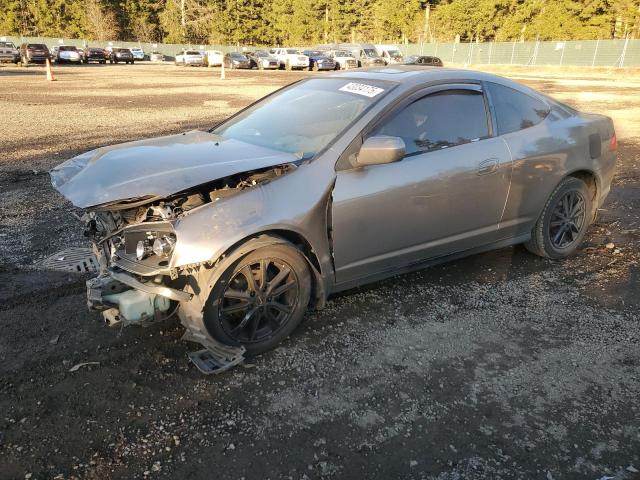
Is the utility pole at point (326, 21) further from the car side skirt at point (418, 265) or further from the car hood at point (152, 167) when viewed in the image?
the car hood at point (152, 167)

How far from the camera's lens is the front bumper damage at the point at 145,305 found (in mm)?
2959

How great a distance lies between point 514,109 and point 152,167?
3.05 m

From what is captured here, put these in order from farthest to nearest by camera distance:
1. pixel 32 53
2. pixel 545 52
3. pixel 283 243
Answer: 1. pixel 545 52
2. pixel 32 53
3. pixel 283 243

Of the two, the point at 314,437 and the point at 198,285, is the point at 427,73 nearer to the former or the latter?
the point at 198,285

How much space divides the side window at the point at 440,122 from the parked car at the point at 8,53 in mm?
43172

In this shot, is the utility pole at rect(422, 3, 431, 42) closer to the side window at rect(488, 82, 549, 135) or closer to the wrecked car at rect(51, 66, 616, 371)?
the side window at rect(488, 82, 549, 135)

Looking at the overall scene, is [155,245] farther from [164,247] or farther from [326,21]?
[326,21]

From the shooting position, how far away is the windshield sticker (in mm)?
3827

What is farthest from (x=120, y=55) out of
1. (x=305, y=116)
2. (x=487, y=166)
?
(x=487, y=166)

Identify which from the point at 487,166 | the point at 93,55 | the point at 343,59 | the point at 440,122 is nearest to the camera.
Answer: the point at 440,122

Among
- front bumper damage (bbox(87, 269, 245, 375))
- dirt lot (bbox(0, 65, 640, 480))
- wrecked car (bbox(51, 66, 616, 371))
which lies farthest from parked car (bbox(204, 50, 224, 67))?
front bumper damage (bbox(87, 269, 245, 375))

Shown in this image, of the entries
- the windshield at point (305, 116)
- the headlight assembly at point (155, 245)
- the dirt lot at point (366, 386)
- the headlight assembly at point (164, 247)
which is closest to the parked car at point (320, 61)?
the windshield at point (305, 116)

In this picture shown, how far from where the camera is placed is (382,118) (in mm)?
3643

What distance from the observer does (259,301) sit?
10.7ft
